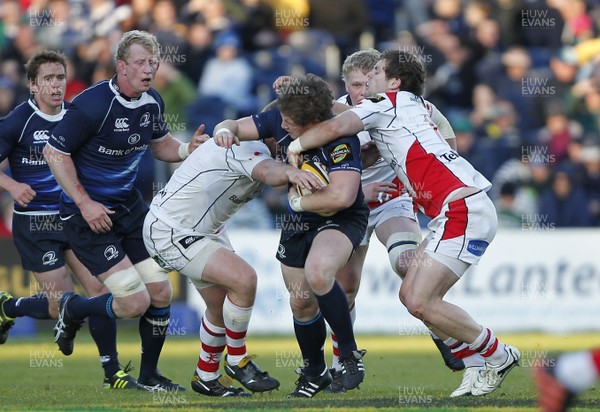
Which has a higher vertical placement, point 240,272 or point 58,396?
point 240,272

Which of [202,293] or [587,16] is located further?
[587,16]

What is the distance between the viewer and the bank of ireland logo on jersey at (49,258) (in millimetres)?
10469

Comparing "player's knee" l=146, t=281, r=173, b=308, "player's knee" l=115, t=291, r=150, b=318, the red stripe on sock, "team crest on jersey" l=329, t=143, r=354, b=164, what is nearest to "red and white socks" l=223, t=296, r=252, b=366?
"player's knee" l=115, t=291, r=150, b=318

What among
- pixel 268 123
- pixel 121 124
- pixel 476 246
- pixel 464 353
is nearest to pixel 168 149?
pixel 121 124

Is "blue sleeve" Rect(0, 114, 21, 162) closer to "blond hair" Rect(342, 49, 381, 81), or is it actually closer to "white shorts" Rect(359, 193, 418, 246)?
"blond hair" Rect(342, 49, 381, 81)

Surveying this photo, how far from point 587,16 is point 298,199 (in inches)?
542

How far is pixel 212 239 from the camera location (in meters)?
9.15

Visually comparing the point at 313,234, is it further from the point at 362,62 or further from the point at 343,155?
the point at 362,62

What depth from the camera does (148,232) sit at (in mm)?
8930

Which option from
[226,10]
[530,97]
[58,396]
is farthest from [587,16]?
[58,396]

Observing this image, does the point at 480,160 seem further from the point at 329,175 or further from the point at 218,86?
the point at 329,175

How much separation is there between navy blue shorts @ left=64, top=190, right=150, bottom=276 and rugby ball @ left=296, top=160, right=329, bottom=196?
6.60 ft

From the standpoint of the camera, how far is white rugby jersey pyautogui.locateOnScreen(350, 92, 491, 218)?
330 inches

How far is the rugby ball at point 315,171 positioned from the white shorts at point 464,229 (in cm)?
98
